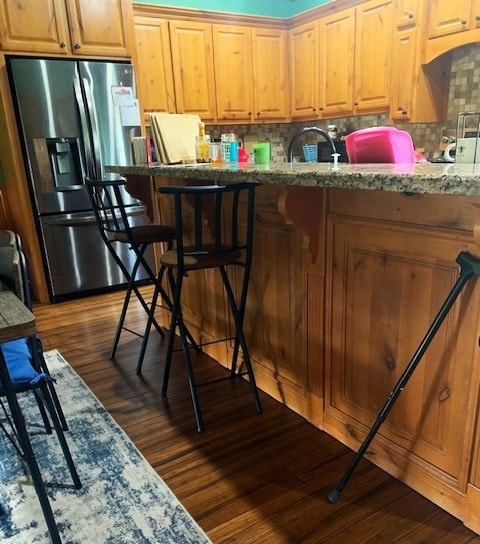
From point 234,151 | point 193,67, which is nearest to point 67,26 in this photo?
point 193,67

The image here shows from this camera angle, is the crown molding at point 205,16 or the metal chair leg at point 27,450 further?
the crown molding at point 205,16

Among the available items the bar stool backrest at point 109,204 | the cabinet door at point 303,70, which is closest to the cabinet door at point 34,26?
the bar stool backrest at point 109,204

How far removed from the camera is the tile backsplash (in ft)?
11.7

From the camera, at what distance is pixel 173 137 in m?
2.56

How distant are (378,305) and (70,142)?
289 cm

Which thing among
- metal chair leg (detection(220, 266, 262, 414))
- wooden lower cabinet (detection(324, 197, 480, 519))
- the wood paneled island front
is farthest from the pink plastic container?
metal chair leg (detection(220, 266, 262, 414))

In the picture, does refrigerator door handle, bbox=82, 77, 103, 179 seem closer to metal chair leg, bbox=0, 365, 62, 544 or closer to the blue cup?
the blue cup

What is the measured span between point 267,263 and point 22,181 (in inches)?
93.2

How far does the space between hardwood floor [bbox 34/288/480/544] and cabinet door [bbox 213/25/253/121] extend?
2964 mm

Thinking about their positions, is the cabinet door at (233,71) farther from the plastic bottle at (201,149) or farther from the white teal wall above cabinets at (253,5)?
the plastic bottle at (201,149)

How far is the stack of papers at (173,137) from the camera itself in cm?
255

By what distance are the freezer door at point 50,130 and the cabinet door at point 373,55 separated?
2.42 metres

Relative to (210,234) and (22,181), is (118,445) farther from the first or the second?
(22,181)

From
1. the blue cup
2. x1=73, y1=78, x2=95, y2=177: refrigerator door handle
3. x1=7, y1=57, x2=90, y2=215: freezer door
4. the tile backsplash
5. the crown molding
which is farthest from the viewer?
the crown molding
